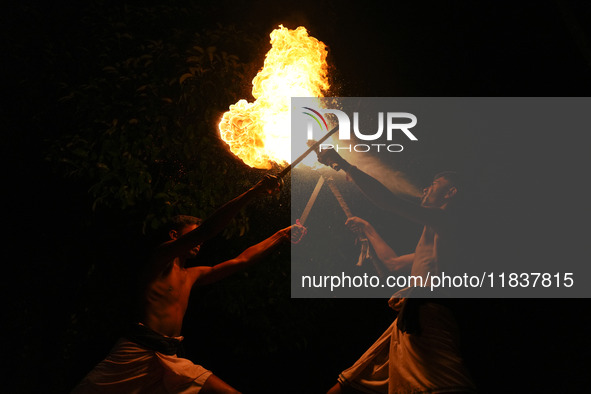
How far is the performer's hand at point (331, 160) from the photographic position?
4.86 metres

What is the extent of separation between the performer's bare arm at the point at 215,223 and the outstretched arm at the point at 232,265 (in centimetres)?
53

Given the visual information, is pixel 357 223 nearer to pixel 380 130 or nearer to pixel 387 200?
pixel 380 130

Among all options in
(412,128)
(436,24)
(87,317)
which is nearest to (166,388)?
(87,317)

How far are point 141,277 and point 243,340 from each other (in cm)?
289

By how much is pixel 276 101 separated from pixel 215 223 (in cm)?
159

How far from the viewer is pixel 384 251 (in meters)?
5.68

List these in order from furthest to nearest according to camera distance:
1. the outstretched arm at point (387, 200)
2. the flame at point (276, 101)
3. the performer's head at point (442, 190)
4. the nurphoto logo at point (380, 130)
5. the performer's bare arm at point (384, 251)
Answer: the nurphoto logo at point (380, 130) < the performer's bare arm at point (384, 251) < the flame at point (276, 101) < the performer's head at point (442, 190) < the outstretched arm at point (387, 200)

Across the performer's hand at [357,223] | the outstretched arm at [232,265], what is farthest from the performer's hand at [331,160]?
the performer's hand at [357,223]

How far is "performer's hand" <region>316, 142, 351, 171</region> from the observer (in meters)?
4.86

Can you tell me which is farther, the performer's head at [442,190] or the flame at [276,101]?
the flame at [276,101]

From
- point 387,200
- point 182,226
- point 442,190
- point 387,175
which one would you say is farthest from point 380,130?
point 182,226

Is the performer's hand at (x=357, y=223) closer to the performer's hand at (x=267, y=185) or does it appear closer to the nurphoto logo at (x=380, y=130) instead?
the nurphoto logo at (x=380, y=130)

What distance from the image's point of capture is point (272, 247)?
5109mm

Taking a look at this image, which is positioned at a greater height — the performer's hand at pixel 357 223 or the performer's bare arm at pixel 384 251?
the performer's hand at pixel 357 223
